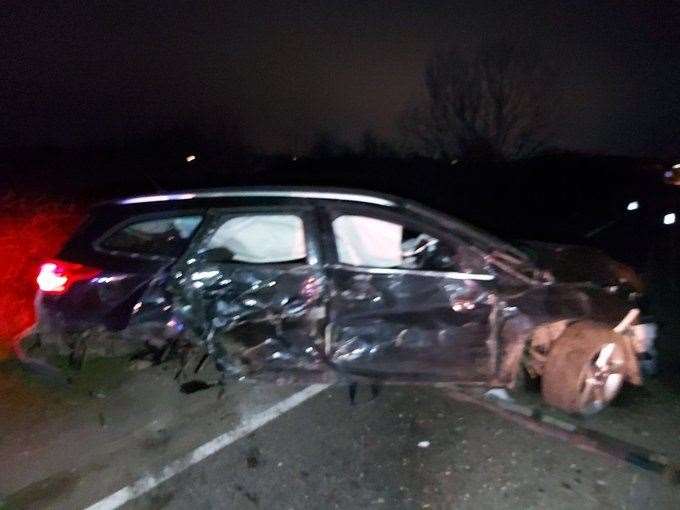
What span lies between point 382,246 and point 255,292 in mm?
973

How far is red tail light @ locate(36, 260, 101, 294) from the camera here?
439 centimetres

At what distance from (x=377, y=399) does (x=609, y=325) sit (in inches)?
69.0

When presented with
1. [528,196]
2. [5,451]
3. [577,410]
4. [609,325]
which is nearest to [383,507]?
[577,410]

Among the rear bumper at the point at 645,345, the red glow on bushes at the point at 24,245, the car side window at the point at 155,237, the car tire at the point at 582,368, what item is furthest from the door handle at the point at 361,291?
the red glow on bushes at the point at 24,245

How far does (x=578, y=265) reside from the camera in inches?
186

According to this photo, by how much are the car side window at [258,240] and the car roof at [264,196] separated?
145mm


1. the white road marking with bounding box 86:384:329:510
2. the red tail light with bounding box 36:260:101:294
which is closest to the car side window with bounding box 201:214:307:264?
the red tail light with bounding box 36:260:101:294

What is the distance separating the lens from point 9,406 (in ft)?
15.1

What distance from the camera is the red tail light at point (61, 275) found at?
4.39 m

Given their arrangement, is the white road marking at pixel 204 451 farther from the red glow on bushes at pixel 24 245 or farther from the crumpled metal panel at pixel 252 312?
the red glow on bushes at pixel 24 245

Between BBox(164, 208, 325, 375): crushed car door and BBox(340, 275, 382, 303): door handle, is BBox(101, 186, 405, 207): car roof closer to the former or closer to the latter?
BBox(164, 208, 325, 375): crushed car door

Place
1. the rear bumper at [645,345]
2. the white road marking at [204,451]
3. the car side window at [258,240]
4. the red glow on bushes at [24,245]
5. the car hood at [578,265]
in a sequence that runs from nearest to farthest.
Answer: the white road marking at [204,451] → the car side window at [258,240] → the car hood at [578,265] → the rear bumper at [645,345] → the red glow on bushes at [24,245]

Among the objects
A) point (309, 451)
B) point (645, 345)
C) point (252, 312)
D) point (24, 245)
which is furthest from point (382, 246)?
point (24, 245)

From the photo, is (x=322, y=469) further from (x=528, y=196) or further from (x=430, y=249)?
(x=528, y=196)
